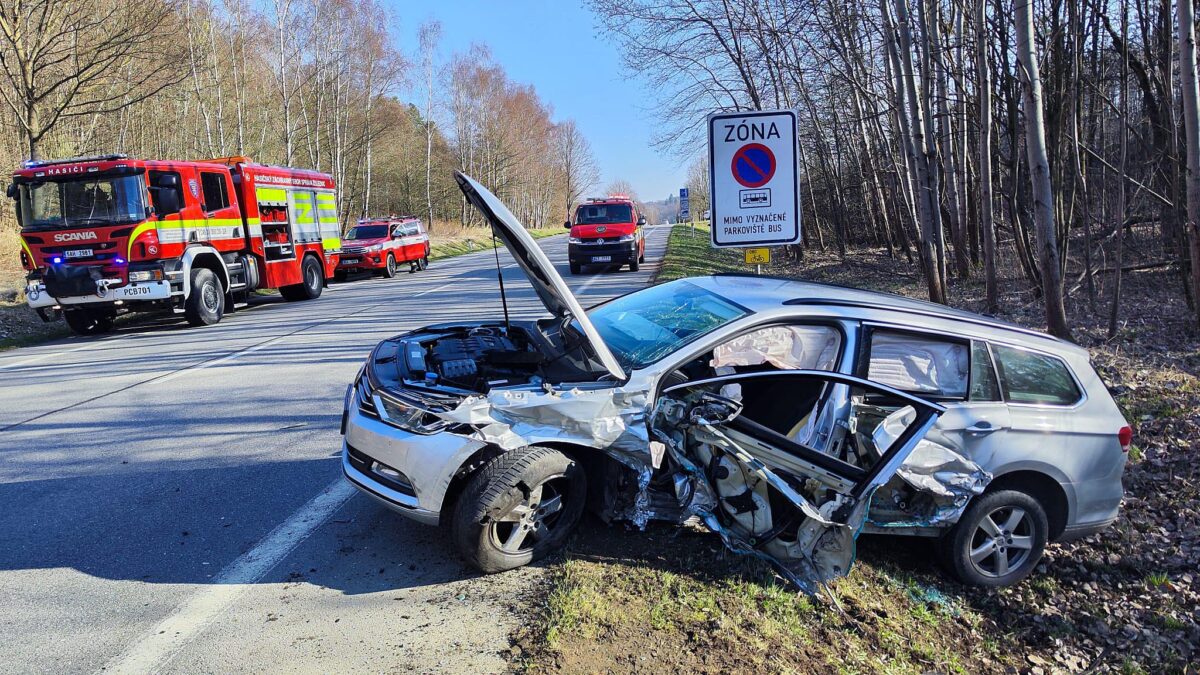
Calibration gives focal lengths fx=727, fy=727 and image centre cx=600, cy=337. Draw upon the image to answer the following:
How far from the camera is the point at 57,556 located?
3.96 m

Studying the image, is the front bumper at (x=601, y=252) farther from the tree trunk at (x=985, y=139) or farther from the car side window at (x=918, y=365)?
the car side window at (x=918, y=365)

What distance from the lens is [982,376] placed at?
13.2 ft

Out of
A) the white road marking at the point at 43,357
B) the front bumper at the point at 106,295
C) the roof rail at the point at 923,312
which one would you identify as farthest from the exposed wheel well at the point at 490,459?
the front bumper at the point at 106,295

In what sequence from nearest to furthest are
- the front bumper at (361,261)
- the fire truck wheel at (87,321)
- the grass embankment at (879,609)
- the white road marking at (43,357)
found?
1. the grass embankment at (879,609)
2. the white road marking at (43,357)
3. the fire truck wheel at (87,321)
4. the front bumper at (361,261)

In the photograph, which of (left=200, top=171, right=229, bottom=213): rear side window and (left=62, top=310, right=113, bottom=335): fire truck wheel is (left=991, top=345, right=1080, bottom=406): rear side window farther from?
(left=62, top=310, right=113, bottom=335): fire truck wheel

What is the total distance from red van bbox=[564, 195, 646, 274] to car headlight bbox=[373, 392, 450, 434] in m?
17.8

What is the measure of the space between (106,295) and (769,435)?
483 inches

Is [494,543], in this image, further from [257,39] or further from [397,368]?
[257,39]

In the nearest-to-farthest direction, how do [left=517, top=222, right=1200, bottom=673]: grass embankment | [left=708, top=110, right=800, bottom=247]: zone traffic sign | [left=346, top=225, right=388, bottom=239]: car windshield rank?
[left=517, top=222, right=1200, bottom=673]: grass embankment < [left=708, top=110, right=800, bottom=247]: zone traffic sign < [left=346, top=225, right=388, bottom=239]: car windshield

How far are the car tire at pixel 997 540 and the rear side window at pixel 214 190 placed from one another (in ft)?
45.6

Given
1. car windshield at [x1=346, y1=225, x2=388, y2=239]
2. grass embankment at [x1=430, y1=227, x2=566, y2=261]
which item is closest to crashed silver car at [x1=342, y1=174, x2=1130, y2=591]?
car windshield at [x1=346, y1=225, x2=388, y2=239]

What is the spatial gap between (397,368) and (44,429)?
14.0 ft

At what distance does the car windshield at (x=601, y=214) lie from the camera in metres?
22.2

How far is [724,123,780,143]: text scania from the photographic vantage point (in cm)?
702
